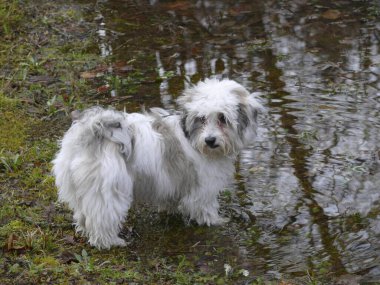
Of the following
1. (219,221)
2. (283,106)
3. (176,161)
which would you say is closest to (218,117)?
(176,161)

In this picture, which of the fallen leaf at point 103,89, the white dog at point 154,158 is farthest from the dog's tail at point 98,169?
the fallen leaf at point 103,89

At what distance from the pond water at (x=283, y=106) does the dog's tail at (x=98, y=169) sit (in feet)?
1.55

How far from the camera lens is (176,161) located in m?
5.72

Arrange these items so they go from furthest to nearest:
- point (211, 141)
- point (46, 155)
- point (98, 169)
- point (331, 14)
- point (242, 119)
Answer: point (331, 14)
point (46, 155)
point (242, 119)
point (211, 141)
point (98, 169)

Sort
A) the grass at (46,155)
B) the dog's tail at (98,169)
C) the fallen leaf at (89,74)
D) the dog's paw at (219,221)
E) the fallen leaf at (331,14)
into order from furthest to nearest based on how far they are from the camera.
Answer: the fallen leaf at (331,14)
the fallen leaf at (89,74)
the dog's paw at (219,221)
the dog's tail at (98,169)
the grass at (46,155)

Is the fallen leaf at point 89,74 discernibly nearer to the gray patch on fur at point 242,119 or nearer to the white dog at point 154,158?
the white dog at point 154,158

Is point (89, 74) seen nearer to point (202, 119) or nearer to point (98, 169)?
point (202, 119)

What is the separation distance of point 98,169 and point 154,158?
506 millimetres

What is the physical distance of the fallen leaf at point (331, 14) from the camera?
35.4 ft

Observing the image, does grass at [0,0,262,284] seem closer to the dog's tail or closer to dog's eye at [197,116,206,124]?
the dog's tail

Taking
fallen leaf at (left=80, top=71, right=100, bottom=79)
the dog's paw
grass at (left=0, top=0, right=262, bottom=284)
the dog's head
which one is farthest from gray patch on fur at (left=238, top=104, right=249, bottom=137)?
fallen leaf at (left=80, top=71, right=100, bottom=79)

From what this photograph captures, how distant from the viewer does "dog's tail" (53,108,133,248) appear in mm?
5254

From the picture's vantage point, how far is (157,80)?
905 cm

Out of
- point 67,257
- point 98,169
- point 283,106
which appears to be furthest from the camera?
point 283,106
